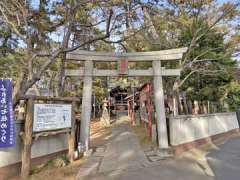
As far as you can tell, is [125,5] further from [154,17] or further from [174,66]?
[174,66]

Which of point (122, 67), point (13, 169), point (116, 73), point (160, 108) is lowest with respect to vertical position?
point (13, 169)

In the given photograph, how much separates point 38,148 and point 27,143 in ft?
3.17

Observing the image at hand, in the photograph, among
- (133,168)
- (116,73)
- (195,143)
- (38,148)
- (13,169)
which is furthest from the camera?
(195,143)

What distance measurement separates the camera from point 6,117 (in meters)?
5.47

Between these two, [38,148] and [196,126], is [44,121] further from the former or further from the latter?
[196,126]

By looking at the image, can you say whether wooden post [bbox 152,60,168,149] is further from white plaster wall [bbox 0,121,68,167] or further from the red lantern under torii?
white plaster wall [bbox 0,121,68,167]

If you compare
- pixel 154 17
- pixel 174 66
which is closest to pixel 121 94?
pixel 174 66

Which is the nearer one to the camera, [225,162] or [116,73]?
[225,162]

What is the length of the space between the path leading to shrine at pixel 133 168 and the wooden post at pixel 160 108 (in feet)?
2.79

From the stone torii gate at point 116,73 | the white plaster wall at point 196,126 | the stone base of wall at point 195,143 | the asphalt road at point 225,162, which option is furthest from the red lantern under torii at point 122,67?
the asphalt road at point 225,162

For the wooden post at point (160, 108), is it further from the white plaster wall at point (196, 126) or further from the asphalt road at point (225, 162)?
the asphalt road at point (225, 162)

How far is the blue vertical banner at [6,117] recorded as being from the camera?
5.38 meters

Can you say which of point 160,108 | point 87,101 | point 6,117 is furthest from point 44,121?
point 160,108

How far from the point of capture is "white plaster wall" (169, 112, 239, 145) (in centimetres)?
938
